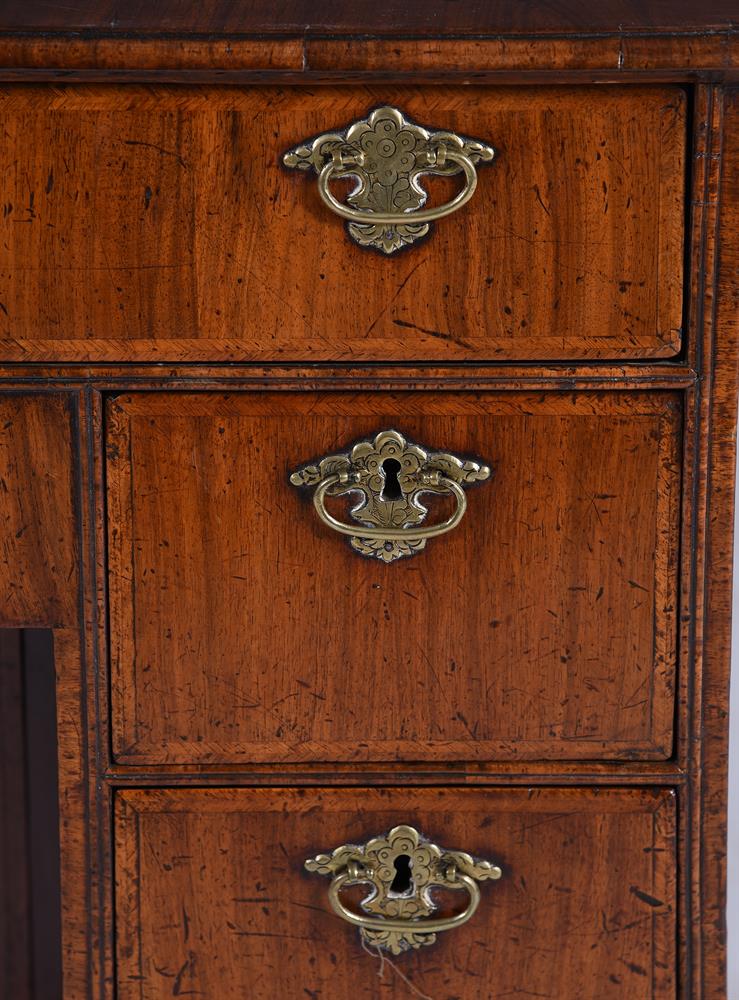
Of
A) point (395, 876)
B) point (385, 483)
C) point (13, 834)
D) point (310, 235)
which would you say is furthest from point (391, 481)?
point (13, 834)

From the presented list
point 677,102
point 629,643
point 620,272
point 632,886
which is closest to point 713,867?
point 632,886

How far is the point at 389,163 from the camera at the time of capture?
28.1 inches

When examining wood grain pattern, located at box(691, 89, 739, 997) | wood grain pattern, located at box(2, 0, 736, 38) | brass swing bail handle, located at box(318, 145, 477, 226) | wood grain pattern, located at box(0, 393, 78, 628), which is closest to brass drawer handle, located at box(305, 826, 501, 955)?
wood grain pattern, located at box(691, 89, 739, 997)

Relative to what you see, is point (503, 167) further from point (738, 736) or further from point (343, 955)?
point (738, 736)

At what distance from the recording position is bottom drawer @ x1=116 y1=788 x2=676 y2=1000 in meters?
0.78

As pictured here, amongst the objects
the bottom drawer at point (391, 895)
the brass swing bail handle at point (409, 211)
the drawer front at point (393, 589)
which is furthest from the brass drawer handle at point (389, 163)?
the bottom drawer at point (391, 895)

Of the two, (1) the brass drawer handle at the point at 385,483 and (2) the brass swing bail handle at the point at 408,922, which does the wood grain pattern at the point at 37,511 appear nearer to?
(1) the brass drawer handle at the point at 385,483

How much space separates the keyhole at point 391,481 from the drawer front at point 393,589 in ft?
0.08

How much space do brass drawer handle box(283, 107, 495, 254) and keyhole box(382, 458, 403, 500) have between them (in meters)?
0.15

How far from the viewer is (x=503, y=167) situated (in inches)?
28.2

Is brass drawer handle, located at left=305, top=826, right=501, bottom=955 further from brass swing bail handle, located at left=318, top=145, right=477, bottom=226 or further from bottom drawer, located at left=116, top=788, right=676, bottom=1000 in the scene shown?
brass swing bail handle, located at left=318, top=145, right=477, bottom=226

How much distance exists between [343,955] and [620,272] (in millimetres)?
508

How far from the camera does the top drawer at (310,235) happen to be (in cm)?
71

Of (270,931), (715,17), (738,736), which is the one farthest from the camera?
(738,736)
